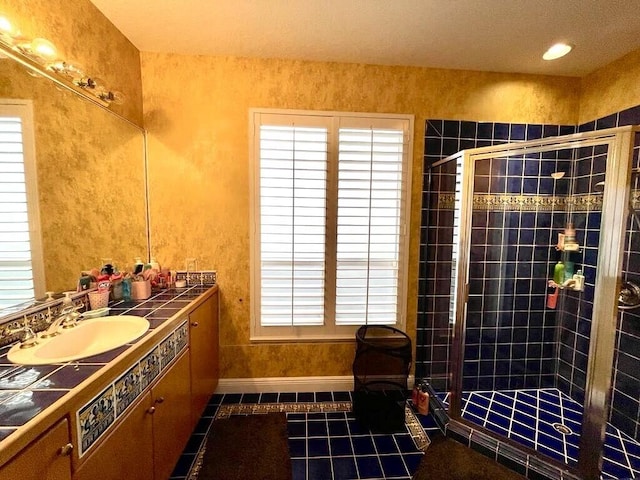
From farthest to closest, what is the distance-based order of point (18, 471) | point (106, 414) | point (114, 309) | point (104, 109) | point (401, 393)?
1. point (401, 393)
2. point (104, 109)
3. point (114, 309)
4. point (106, 414)
5. point (18, 471)

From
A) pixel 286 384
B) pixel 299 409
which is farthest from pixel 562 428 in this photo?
pixel 286 384

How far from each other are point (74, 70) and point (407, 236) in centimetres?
212

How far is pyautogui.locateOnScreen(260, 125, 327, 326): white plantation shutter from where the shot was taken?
1914 millimetres

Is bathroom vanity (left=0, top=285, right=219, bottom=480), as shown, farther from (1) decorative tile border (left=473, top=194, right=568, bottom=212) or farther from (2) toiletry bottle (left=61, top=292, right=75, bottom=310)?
(1) decorative tile border (left=473, top=194, right=568, bottom=212)

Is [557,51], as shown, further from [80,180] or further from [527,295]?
[80,180]

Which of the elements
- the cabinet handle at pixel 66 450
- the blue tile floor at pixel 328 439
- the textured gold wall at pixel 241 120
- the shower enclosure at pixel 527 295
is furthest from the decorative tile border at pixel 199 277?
the shower enclosure at pixel 527 295

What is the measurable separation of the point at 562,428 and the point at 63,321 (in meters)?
2.81

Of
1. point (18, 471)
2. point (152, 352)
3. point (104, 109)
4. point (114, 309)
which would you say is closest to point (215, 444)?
point (152, 352)

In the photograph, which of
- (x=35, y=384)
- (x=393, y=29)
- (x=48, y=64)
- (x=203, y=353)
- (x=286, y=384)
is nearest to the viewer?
(x=35, y=384)

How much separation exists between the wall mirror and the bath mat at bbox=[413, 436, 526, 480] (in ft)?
6.72

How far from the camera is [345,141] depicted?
1936 mm

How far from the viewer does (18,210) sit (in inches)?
43.6

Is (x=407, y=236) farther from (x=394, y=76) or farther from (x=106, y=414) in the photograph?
(x=106, y=414)

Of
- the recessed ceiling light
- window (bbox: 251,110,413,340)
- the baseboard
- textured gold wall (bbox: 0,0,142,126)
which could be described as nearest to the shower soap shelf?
window (bbox: 251,110,413,340)
